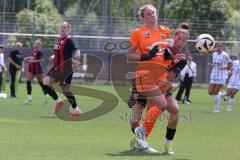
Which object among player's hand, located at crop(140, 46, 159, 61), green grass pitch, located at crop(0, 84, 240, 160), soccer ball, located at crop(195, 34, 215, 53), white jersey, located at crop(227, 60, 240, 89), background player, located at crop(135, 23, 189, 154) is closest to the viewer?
green grass pitch, located at crop(0, 84, 240, 160)

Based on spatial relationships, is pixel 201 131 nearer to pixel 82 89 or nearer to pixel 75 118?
pixel 75 118

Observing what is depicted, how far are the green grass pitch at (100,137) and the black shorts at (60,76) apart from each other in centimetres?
95

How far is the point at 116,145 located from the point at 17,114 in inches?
263

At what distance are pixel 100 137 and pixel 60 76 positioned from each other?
513cm

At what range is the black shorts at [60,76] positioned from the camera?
1759 centimetres

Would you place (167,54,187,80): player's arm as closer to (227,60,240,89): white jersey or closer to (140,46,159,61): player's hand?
(140,46,159,61): player's hand

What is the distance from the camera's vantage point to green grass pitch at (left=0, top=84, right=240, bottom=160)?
34.6 ft

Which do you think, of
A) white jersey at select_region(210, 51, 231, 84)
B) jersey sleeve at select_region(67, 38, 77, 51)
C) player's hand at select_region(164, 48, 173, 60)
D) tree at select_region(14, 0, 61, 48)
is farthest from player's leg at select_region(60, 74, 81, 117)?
tree at select_region(14, 0, 61, 48)

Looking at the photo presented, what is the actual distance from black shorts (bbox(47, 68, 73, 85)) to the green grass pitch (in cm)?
95

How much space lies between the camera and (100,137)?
42.9 ft

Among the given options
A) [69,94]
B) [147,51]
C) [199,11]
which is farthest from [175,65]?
[199,11]

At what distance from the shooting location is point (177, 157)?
415 inches

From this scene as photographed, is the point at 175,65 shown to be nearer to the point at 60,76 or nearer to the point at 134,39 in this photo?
the point at 134,39

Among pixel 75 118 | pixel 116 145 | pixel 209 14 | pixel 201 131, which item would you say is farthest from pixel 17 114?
pixel 209 14
